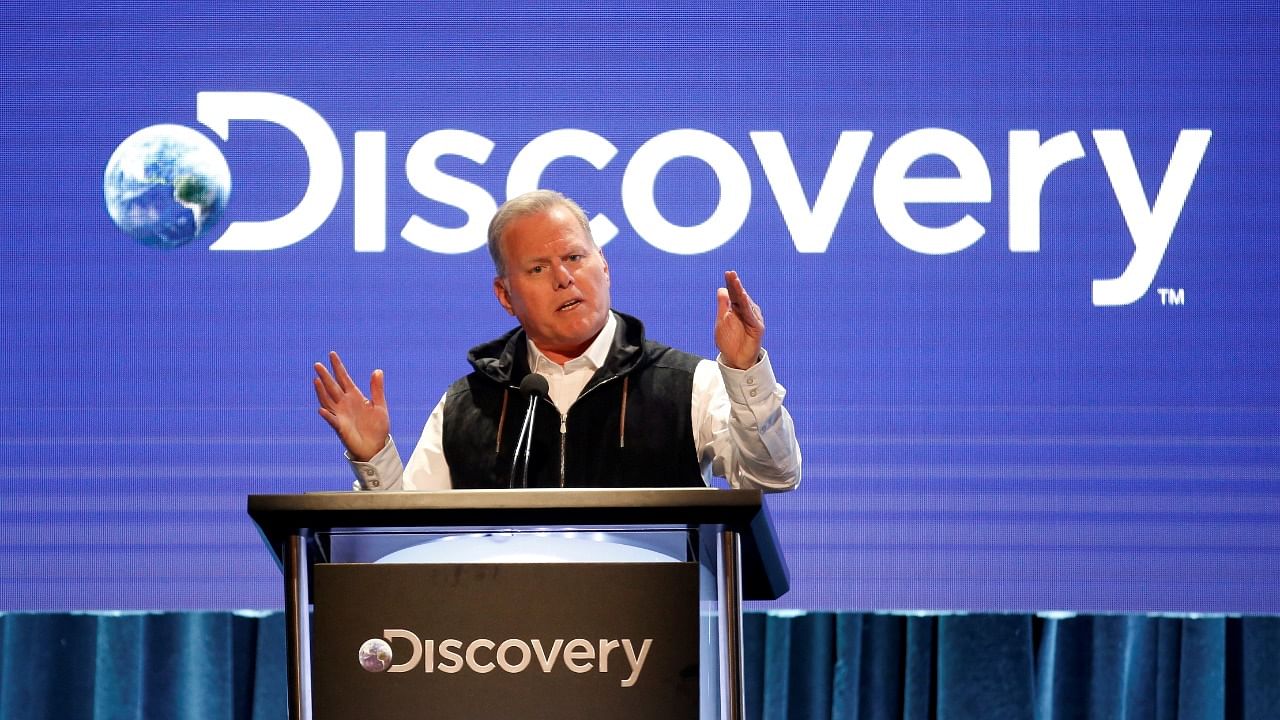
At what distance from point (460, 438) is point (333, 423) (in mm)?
736

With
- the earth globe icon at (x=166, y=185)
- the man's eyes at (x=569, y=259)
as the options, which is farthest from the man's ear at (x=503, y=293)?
the earth globe icon at (x=166, y=185)

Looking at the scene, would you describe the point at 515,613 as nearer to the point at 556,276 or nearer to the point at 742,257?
the point at 556,276

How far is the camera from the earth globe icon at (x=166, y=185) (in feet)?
10.5

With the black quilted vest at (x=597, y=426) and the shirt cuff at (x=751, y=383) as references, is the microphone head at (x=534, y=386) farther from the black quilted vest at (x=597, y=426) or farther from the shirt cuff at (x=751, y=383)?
the black quilted vest at (x=597, y=426)

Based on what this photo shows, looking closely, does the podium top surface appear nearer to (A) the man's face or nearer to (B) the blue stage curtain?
(A) the man's face

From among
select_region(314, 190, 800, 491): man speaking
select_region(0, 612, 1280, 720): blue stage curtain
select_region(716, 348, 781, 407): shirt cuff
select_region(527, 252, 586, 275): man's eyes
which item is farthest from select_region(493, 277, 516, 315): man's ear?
select_region(0, 612, 1280, 720): blue stage curtain

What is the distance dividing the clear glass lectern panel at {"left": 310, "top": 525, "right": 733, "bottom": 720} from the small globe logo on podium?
0.08 metres

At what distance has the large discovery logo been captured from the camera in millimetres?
3117

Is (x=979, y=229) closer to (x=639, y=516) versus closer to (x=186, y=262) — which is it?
(x=186, y=262)

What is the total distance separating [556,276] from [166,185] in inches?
49.1

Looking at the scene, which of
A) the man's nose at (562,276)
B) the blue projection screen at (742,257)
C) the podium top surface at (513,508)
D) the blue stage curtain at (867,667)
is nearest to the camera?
the podium top surface at (513,508)

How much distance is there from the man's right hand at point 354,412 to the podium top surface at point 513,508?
369 millimetres

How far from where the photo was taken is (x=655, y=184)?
124 inches

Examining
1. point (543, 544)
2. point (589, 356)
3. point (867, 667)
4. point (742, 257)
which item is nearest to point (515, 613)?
point (543, 544)
